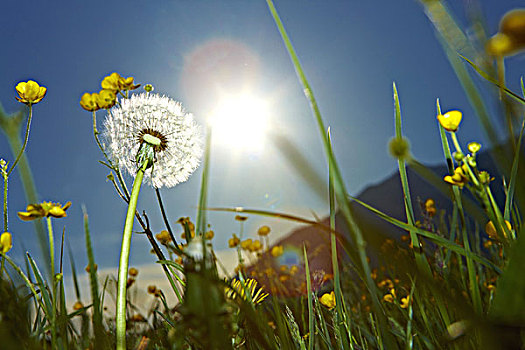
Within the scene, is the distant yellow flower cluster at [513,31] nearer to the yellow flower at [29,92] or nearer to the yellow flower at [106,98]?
the yellow flower at [106,98]

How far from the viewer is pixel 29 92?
125 centimetres

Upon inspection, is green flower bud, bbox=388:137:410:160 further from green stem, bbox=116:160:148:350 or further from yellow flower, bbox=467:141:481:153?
yellow flower, bbox=467:141:481:153

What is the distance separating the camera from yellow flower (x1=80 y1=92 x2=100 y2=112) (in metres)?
1.17

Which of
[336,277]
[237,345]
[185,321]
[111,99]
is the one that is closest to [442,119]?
[336,277]

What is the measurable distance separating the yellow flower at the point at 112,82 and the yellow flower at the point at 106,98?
0.02 meters

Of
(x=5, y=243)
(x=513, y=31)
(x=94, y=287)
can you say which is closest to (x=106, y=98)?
(x=5, y=243)

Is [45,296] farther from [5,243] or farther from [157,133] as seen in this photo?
[157,133]

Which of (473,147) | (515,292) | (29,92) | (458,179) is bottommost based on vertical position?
(515,292)

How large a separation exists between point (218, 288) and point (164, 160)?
1.14 metres

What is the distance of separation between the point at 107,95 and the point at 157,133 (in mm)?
203

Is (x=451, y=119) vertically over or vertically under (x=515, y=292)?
over

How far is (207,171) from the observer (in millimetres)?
374

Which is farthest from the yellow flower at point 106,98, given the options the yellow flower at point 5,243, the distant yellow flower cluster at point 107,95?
the yellow flower at point 5,243

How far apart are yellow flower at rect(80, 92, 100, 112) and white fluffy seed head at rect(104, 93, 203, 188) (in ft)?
0.38
